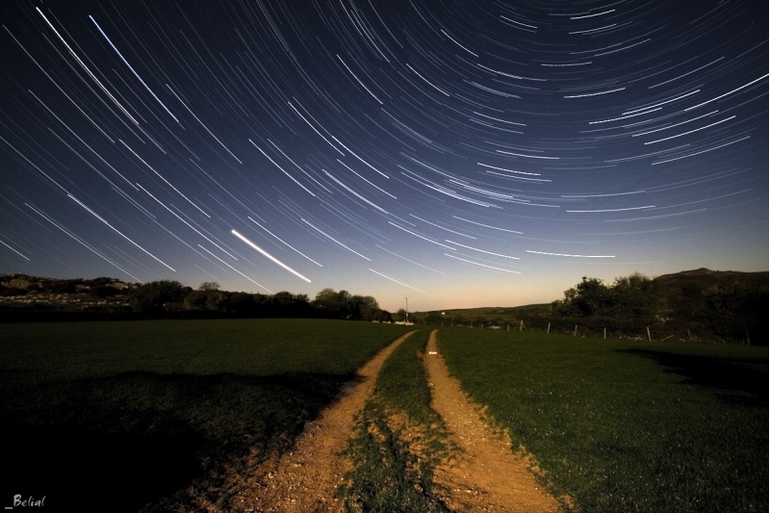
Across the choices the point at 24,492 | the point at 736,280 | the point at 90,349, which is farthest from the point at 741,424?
the point at 736,280

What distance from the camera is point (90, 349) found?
28.4m

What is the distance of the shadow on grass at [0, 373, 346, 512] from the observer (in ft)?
22.9

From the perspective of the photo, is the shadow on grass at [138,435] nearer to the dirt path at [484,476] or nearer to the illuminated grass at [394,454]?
the illuminated grass at [394,454]

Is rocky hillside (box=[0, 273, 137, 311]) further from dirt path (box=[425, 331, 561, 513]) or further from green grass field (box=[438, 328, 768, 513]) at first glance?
green grass field (box=[438, 328, 768, 513])

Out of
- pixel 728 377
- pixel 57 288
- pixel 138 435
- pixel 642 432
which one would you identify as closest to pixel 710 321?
pixel 728 377

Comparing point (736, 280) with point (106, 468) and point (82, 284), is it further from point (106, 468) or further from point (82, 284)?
point (82, 284)

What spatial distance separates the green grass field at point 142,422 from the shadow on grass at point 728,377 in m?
20.4

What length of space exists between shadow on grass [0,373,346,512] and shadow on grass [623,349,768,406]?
20343mm

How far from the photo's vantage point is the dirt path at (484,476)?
6.96m

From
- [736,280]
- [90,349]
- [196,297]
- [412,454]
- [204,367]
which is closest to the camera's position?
[412,454]

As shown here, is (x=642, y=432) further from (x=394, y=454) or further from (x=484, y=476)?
(x=394, y=454)

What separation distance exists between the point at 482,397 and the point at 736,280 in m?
83.3

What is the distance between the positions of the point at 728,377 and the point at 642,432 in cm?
1577

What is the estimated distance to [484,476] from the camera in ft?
27.2
